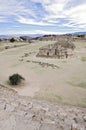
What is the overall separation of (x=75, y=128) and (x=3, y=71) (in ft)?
62.5

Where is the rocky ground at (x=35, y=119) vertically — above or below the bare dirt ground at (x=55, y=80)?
above

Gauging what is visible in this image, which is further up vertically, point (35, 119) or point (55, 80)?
point (35, 119)

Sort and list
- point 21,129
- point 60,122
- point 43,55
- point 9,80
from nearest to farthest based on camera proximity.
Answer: point 21,129 < point 60,122 < point 9,80 < point 43,55

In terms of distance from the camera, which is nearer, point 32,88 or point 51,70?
point 32,88

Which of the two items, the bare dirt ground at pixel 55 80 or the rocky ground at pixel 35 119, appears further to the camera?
the bare dirt ground at pixel 55 80

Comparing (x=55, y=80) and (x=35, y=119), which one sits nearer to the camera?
(x=35, y=119)

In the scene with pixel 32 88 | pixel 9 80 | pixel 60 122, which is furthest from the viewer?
pixel 9 80

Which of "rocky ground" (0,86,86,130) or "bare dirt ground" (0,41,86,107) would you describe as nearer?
"rocky ground" (0,86,86,130)

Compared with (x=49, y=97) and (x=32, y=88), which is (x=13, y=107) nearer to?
(x=49, y=97)

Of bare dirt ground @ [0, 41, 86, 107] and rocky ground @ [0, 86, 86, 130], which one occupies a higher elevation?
rocky ground @ [0, 86, 86, 130]

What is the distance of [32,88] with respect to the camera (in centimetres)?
1764

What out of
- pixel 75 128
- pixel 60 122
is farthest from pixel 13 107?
pixel 75 128

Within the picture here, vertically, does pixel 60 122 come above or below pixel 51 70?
above

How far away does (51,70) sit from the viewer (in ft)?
80.1
